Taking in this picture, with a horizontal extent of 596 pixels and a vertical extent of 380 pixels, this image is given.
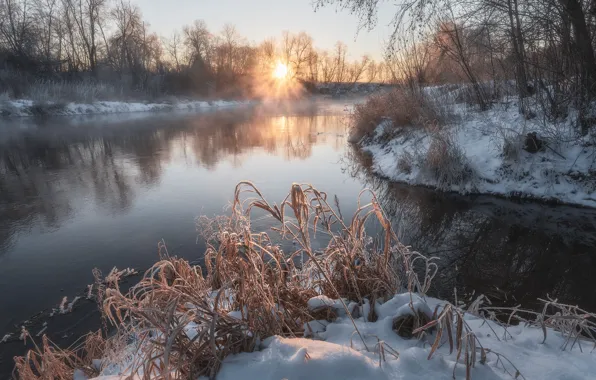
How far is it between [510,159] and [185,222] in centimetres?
694

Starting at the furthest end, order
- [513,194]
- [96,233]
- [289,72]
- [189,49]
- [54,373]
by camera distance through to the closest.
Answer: [289,72]
[189,49]
[513,194]
[96,233]
[54,373]

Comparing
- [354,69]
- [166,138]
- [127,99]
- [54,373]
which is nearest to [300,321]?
[54,373]

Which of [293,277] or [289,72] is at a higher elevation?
[289,72]

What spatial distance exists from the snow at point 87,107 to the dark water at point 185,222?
48.7 ft

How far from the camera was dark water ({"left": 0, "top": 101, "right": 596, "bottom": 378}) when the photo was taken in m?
4.21

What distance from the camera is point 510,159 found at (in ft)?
24.7

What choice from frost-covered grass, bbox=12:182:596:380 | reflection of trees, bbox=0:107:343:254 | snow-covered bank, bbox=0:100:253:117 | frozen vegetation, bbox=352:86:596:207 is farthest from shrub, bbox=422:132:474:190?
snow-covered bank, bbox=0:100:253:117

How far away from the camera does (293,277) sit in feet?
9.47

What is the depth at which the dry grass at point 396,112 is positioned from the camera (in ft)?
33.4

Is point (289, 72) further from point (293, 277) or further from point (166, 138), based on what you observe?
point (293, 277)

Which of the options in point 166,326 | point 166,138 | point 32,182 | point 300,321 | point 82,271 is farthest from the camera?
point 166,138

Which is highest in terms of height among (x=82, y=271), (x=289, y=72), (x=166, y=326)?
(x=289, y=72)

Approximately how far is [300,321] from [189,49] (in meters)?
61.8

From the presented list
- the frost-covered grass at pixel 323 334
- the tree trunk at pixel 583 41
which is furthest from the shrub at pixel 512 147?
the frost-covered grass at pixel 323 334
